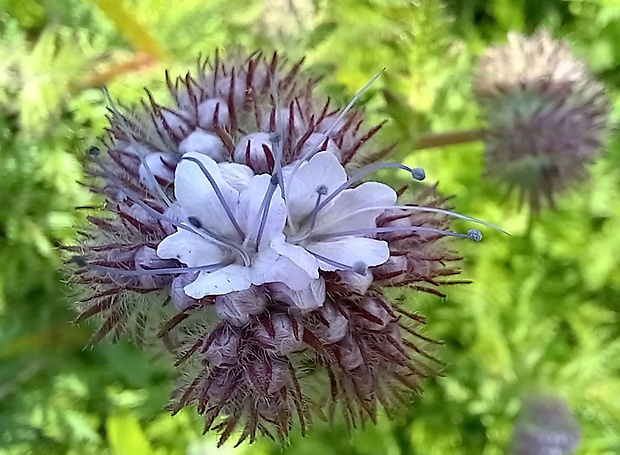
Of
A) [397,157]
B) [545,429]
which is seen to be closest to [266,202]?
[397,157]

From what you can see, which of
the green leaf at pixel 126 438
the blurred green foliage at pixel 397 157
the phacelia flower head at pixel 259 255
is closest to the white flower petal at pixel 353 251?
the phacelia flower head at pixel 259 255

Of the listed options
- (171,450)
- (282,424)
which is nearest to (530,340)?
(171,450)

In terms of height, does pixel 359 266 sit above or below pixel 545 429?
above

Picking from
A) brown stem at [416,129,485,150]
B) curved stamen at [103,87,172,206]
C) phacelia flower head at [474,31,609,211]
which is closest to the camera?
curved stamen at [103,87,172,206]

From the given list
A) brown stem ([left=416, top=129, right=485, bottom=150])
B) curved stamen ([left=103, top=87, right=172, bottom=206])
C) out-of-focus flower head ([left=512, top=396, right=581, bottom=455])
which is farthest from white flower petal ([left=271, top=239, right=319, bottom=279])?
out-of-focus flower head ([left=512, top=396, right=581, bottom=455])

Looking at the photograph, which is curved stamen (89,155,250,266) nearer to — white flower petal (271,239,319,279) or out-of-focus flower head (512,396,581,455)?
white flower petal (271,239,319,279)

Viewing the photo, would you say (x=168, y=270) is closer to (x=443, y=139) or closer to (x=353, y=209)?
(x=353, y=209)

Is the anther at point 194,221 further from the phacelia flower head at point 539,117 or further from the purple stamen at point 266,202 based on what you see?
the phacelia flower head at point 539,117
